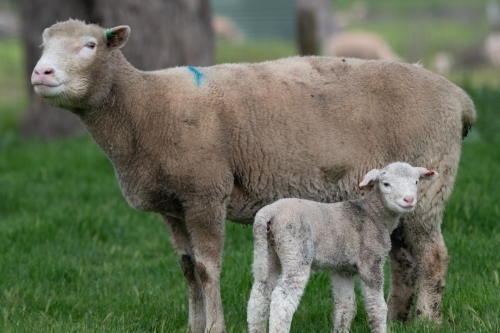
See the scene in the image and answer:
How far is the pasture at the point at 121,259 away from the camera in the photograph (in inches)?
216

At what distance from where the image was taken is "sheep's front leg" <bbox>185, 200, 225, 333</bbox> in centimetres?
522

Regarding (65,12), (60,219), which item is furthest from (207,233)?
(65,12)

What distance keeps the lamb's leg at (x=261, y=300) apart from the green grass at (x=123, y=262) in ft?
2.06

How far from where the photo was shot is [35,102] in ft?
43.7

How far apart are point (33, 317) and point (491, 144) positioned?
19.1ft

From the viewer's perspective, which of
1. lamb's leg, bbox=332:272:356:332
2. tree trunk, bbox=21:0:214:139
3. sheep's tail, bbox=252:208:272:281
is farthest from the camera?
tree trunk, bbox=21:0:214:139

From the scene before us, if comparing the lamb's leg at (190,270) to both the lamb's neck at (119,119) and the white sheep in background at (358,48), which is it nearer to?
the lamb's neck at (119,119)

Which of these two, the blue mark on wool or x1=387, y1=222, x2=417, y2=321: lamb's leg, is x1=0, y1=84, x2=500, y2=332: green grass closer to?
x1=387, y1=222, x2=417, y2=321: lamb's leg

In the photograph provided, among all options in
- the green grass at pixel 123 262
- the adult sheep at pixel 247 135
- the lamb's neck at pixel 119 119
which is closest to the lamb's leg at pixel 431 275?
the adult sheep at pixel 247 135

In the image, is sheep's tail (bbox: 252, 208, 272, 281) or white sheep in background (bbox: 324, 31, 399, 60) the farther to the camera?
white sheep in background (bbox: 324, 31, 399, 60)

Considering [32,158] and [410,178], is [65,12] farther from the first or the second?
[410,178]

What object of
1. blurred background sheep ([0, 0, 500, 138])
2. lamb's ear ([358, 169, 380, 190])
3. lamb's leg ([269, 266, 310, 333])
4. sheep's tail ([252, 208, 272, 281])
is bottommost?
blurred background sheep ([0, 0, 500, 138])

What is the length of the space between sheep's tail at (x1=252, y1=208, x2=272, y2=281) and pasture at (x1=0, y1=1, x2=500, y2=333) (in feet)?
2.75

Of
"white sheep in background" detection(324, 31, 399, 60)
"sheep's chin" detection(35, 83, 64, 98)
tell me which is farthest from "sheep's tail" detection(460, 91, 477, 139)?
A: "white sheep in background" detection(324, 31, 399, 60)
